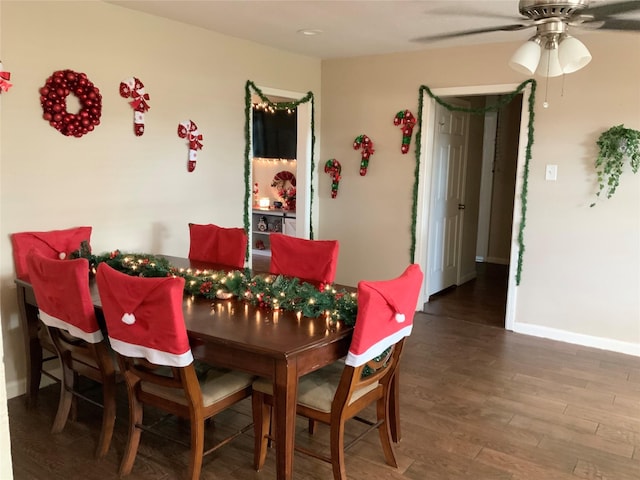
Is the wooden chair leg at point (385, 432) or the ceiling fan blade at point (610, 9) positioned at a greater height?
the ceiling fan blade at point (610, 9)

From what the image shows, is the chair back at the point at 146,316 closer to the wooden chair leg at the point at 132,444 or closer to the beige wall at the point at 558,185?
the wooden chair leg at the point at 132,444

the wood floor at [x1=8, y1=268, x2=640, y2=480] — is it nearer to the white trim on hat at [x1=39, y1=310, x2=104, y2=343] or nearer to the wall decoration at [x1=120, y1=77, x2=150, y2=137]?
the white trim on hat at [x1=39, y1=310, x2=104, y2=343]

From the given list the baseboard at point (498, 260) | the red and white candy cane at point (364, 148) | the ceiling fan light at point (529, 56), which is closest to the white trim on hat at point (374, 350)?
the ceiling fan light at point (529, 56)

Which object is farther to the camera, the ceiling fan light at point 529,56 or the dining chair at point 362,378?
A: the ceiling fan light at point 529,56

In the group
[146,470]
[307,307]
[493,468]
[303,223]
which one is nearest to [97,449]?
[146,470]

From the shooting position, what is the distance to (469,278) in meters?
6.61

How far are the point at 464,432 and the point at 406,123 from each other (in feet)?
9.72

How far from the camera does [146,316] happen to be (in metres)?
2.21

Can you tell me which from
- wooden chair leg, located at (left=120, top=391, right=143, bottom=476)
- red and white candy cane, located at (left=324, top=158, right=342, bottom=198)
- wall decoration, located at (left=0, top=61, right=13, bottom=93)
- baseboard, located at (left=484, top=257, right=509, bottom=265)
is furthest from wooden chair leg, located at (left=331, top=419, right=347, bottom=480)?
baseboard, located at (left=484, top=257, right=509, bottom=265)

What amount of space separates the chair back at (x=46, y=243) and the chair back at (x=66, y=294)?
1.69ft

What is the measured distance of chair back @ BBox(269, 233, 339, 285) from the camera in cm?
318

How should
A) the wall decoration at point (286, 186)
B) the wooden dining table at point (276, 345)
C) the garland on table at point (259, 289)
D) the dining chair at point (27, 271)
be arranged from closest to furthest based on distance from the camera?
the wooden dining table at point (276, 345)
the garland on table at point (259, 289)
the dining chair at point (27, 271)
the wall decoration at point (286, 186)

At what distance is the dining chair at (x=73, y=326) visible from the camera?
2.52 m

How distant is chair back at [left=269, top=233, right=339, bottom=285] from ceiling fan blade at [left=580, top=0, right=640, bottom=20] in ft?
5.46
